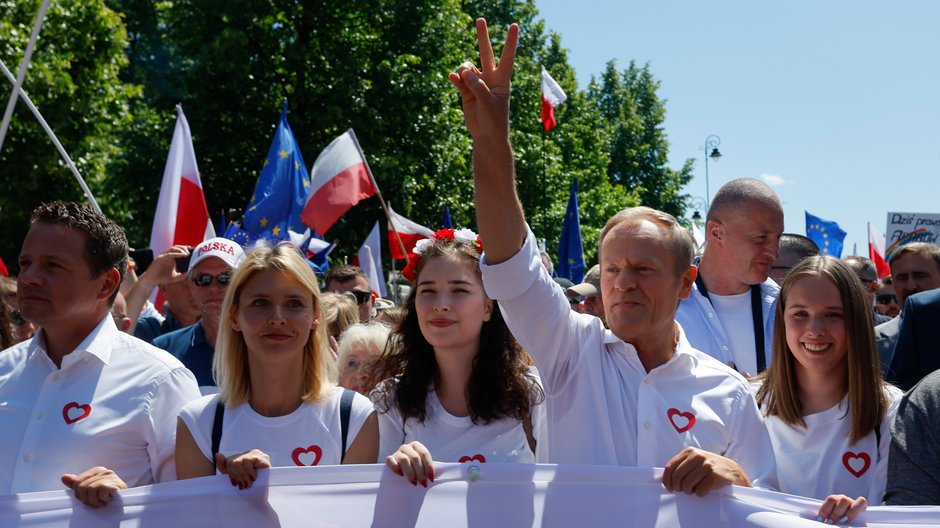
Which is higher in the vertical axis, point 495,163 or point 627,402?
point 495,163

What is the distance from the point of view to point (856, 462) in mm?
3385

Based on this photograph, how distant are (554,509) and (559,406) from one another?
12.7 inches

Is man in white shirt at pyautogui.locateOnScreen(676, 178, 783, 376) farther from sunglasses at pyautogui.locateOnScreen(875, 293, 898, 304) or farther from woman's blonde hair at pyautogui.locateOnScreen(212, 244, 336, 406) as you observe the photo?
sunglasses at pyautogui.locateOnScreen(875, 293, 898, 304)

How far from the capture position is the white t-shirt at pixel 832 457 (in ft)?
11.0

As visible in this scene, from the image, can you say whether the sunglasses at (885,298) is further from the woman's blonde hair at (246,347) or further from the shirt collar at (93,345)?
the shirt collar at (93,345)

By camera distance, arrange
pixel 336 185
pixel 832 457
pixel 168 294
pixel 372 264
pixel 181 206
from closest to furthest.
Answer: pixel 832 457, pixel 168 294, pixel 181 206, pixel 336 185, pixel 372 264

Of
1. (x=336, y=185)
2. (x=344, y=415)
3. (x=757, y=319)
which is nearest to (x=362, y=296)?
(x=336, y=185)

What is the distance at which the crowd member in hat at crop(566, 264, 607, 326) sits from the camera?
714 centimetres

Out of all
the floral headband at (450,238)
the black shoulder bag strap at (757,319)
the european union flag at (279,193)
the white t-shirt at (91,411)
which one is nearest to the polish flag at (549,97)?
the european union flag at (279,193)

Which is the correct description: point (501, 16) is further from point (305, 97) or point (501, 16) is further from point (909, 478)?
point (909, 478)

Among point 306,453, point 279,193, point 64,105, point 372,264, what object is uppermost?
point 64,105

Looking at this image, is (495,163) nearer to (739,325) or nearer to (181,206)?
(739,325)

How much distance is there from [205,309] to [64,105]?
16608 mm

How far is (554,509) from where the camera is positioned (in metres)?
2.94
